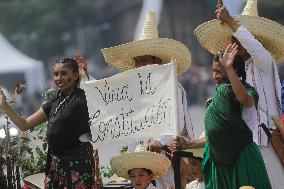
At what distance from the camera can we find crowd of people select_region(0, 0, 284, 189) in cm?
529

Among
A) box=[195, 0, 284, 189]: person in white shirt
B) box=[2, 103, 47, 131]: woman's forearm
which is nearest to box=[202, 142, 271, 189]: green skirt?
box=[195, 0, 284, 189]: person in white shirt

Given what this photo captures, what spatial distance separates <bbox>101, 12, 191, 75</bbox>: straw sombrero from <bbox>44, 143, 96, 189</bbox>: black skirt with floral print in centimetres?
86

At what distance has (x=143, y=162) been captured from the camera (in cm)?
620

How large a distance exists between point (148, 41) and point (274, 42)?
3.47ft

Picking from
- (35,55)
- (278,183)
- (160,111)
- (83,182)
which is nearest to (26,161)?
(83,182)

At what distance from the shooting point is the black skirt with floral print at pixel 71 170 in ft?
20.7

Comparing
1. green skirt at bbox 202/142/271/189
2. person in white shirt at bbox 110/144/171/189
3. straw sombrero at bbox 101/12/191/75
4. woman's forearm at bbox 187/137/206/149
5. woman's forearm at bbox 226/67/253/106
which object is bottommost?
green skirt at bbox 202/142/271/189

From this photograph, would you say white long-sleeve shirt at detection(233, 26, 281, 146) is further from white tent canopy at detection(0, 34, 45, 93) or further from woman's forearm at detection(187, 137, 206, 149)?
white tent canopy at detection(0, 34, 45, 93)

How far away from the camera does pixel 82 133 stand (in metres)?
6.36

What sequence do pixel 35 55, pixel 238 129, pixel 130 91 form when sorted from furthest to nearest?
pixel 35 55, pixel 130 91, pixel 238 129

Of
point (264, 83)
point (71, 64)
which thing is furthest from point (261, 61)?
point (71, 64)

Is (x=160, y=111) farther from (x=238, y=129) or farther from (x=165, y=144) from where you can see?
(x=238, y=129)

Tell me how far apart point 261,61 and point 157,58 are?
4.15 feet

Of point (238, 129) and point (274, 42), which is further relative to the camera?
point (274, 42)
